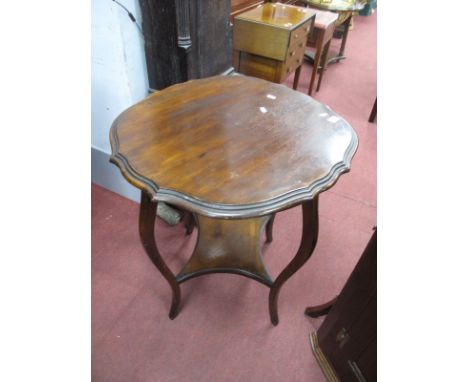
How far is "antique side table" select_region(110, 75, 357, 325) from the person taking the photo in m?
0.76

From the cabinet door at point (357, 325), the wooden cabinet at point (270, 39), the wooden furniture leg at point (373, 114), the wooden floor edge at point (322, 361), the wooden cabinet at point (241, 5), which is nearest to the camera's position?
the cabinet door at point (357, 325)

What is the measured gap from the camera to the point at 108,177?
179 centimetres

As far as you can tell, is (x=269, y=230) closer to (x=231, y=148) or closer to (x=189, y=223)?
(x=189, y=223)

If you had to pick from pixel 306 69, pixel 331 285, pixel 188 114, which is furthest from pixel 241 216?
pixel 306 69

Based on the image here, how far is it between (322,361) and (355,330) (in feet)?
0.96

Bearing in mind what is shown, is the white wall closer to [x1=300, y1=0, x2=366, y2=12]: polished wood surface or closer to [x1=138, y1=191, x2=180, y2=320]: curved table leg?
[x1=138, y1=191, x2=180, y2=320]: curved table leg

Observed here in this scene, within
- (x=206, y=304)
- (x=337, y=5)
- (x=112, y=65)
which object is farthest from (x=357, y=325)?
(x=337, y=5)

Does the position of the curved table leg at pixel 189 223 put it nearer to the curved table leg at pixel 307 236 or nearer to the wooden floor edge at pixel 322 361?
the curved table leg at pixel 307 236

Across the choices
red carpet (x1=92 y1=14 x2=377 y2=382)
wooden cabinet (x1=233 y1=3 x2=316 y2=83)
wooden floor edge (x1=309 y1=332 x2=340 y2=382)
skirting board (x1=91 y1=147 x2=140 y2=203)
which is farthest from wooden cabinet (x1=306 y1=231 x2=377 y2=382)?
wooden cabinet (x1=233 y1=3 x2=316 y2=83)

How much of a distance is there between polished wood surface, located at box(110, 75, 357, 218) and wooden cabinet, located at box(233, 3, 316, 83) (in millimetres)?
1112

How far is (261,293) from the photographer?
1408 millimetres

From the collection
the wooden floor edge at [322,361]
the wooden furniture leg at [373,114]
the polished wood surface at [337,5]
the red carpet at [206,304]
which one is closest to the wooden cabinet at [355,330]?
the wooden floor edge at [322,361]

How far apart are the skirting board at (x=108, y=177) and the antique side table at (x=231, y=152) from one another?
2.41ft

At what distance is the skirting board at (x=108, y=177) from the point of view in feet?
5.59
